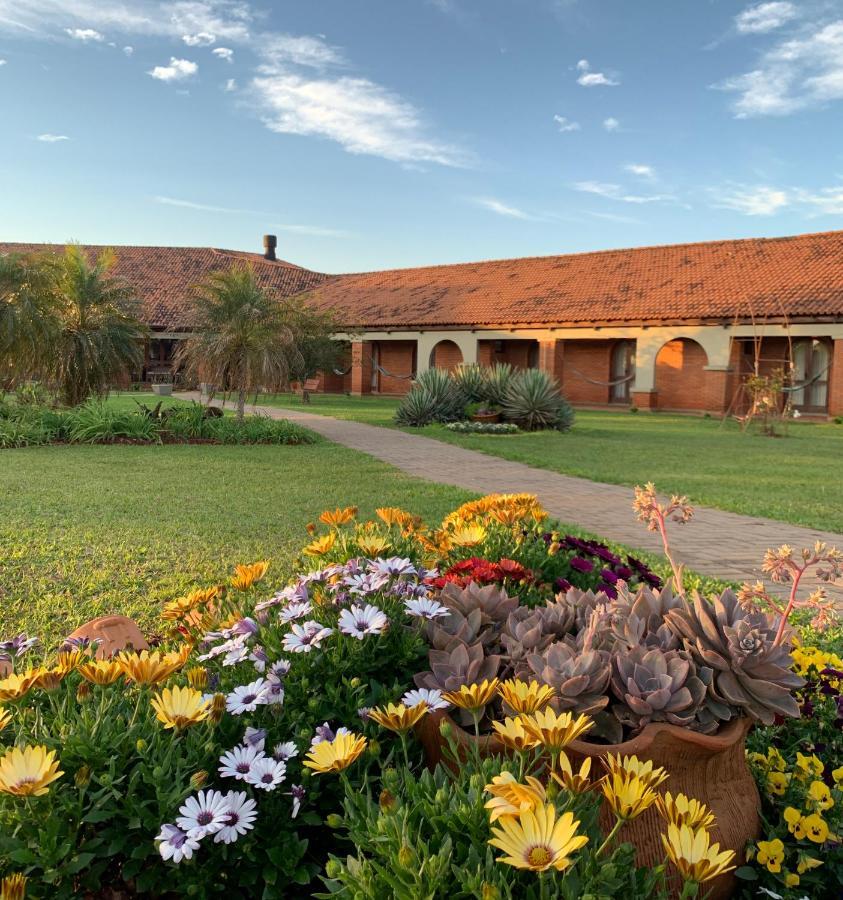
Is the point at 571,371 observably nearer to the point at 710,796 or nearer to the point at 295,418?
the point at 295,418

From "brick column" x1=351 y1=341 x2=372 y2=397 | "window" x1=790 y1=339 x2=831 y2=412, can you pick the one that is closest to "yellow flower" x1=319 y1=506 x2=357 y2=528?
"window" x1=790 y1=339 x2=831 y2=412

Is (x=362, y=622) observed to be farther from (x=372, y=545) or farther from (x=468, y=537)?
(x=468, y=537)

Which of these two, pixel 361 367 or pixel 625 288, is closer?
pixel 625 288

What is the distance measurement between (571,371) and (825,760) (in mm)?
28542

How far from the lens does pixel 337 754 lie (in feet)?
4.71

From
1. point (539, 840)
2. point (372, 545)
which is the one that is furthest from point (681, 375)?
point (539, 840)

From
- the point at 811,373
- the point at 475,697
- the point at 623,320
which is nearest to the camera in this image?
the point at 475,697

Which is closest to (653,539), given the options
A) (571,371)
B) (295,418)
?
(295,418)

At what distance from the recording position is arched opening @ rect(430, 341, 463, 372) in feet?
107

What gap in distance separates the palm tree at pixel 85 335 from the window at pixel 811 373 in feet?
66.4

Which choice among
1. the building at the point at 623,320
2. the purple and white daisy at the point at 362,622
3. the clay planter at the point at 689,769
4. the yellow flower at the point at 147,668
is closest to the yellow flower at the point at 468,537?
the purple and white daisy at the point at 362,622

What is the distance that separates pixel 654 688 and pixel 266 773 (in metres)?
0.88

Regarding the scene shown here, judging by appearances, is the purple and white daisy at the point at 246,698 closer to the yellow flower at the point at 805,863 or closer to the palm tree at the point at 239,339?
the yellow flower at the point at 805,863

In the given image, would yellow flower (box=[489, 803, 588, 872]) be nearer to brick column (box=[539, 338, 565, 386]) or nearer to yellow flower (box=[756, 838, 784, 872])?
yellow flower (box=[756, 838, 784, 872])
